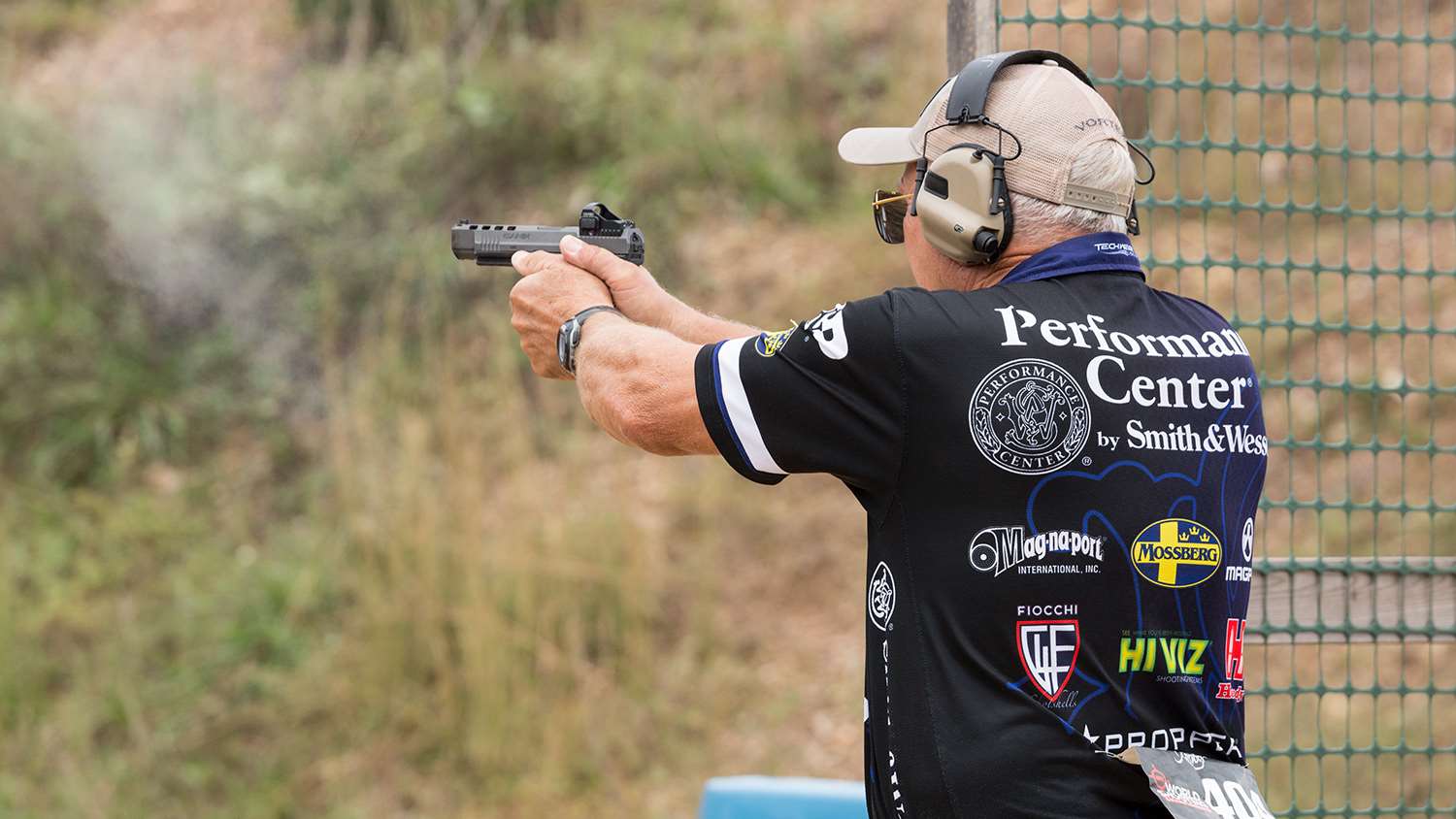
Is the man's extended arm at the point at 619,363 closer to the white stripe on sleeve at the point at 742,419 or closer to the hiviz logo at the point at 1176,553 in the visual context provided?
the white stripe on sleeve at the point at 742,419

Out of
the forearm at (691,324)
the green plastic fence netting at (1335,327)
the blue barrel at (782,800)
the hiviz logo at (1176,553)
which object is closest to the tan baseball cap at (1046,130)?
the hiviz logo at (1176,553)

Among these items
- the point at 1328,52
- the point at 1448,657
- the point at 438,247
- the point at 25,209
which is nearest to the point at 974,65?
the point at 1448,657

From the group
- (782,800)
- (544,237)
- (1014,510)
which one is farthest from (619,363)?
(782,800)

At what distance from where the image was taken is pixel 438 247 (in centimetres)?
752

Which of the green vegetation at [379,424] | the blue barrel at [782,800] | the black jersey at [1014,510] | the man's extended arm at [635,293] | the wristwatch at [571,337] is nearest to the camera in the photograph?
the black jersey at [1014,510]

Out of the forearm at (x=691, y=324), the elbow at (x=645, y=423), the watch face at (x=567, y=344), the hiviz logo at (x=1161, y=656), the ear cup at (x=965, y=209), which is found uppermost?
the ear cup at (x=965, y=209)

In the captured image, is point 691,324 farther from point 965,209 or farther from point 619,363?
point 965,209

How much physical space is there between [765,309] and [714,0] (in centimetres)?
286

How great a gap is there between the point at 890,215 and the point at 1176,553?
32.2 inches

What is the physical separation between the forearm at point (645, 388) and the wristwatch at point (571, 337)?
6 centimetres

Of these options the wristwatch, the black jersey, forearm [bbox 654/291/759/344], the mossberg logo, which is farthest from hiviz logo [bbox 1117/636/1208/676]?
the wristwatch

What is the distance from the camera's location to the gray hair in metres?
2.14

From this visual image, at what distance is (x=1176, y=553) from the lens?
204cm

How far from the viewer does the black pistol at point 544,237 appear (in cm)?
267
